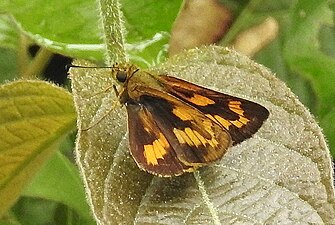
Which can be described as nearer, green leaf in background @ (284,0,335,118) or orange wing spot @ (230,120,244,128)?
orange wing spot @ (230,120,244,128)

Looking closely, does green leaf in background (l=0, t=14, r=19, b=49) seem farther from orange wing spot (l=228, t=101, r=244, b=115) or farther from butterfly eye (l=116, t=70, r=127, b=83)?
orange wing spot (l=228, t=101, r=244, b=115)

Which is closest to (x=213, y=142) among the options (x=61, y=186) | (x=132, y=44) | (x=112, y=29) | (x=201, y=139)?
(x=201, y=139)

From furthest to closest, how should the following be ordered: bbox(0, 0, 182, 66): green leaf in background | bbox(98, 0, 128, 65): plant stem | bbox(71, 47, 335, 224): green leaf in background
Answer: bbox(0, 0, 182, 66): green leaf in background, bbox(98, 0, 128, 65): plant stem, bbox(71, 47, 335, 224): green leaf in background

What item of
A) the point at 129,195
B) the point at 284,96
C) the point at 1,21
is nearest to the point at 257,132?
the point at 284,96

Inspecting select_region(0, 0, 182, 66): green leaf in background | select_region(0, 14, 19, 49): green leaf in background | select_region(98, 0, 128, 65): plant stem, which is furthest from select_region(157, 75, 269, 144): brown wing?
select_region(0, 14, 19, 49): green leaf in background

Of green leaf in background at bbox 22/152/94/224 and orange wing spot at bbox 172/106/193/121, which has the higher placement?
orange wing spot at bbox 172/106/193/121

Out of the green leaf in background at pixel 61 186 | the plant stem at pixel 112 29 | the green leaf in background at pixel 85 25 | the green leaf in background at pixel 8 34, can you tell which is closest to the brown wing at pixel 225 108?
the plant stem at pixel 112 29

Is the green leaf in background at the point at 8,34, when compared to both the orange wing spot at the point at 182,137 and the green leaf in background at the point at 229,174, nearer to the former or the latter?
the green leaf in background at the point at 229,174
